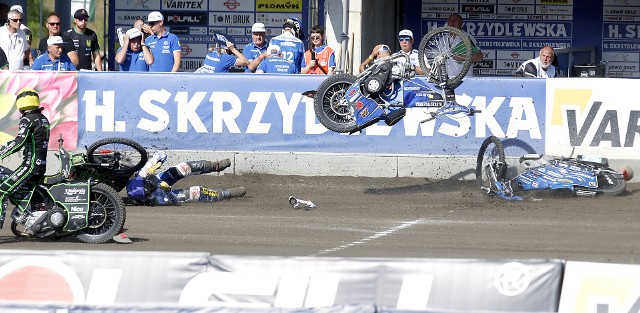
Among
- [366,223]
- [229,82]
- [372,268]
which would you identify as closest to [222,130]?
[229,82]

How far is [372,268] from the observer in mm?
7512

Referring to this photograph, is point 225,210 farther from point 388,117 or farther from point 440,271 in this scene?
point 440,271

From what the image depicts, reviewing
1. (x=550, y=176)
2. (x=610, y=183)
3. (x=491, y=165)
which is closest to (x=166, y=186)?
(x=491, y=165)

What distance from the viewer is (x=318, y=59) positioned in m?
18.3

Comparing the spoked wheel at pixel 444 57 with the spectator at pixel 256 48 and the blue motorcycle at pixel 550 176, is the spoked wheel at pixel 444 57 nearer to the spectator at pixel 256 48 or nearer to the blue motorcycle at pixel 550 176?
the blue motorcycle at pixel 550 176

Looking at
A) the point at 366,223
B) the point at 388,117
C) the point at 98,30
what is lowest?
the point at 366,223

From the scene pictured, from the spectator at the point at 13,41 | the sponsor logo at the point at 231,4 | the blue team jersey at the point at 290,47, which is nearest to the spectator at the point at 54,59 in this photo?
the spectator at the point at 13,41

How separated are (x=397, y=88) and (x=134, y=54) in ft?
16.4

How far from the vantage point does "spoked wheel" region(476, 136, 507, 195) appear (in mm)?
15961

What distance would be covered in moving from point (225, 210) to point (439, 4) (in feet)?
31.7

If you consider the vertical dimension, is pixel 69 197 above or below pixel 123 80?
below

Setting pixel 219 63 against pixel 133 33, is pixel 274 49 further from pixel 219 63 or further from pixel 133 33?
pixel 133 33

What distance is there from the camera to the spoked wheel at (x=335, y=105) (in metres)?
15.9

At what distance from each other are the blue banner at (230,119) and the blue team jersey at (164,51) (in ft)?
2.82
